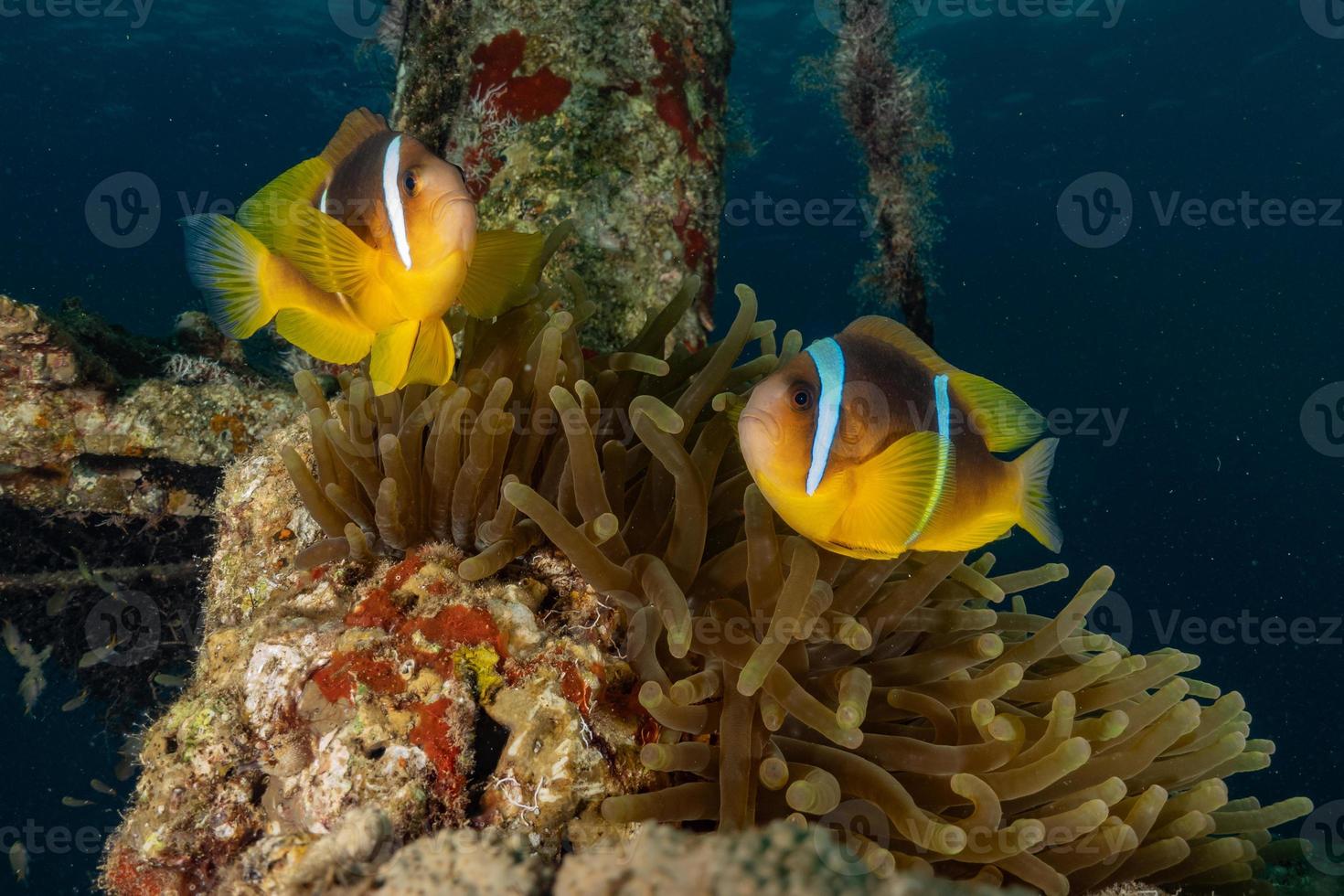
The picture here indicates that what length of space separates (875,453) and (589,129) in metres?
2.37

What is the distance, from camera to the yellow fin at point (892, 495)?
4.86 ft

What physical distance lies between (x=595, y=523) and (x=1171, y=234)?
43737 millimetres

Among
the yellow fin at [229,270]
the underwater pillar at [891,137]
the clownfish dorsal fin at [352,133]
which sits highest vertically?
the underwater pillar at [891,137]

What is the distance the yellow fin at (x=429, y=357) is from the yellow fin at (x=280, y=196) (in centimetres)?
39

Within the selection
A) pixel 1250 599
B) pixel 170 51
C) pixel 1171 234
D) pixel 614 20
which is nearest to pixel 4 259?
pixel 170 51

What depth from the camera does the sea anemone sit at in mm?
1605

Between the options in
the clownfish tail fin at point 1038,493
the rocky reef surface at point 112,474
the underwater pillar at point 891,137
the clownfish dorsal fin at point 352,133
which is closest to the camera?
the clownfish tail fin at point 1038,493

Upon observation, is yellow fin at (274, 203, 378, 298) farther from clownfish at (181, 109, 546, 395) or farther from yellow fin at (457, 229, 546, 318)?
yellow fin at (457, 229, 546, 318)

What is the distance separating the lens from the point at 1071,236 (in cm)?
3784

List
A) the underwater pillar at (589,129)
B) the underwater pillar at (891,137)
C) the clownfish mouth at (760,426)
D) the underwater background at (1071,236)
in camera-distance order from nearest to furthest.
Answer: the clownfish mouth at (760,426)
the underwater pillar at (589,129)
the underwater pillar at (891,137)
the underwater background at (1071,236)

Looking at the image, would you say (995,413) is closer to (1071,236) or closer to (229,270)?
(229,270)

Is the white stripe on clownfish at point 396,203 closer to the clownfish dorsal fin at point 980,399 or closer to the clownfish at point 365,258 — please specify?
the clownfish at point 365,258

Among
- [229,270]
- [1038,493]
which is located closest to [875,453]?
[1038,493]

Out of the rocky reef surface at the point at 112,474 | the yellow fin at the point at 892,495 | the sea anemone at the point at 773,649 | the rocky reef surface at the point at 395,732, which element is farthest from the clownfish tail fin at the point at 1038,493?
the rocky reef surface at the point at 112,474
